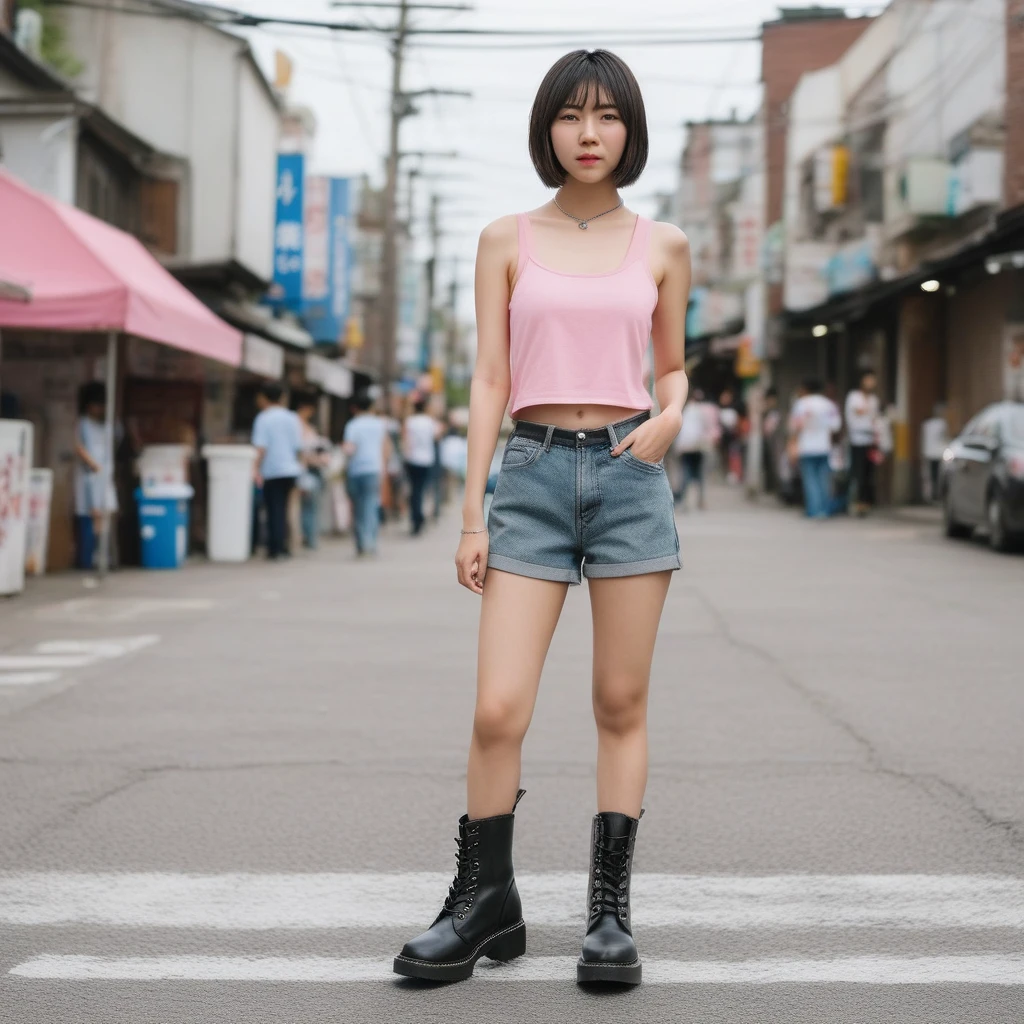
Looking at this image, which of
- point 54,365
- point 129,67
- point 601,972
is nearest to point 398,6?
point 129,67

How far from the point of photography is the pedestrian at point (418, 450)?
2244 centimetres

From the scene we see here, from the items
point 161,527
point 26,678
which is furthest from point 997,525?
point 26,678

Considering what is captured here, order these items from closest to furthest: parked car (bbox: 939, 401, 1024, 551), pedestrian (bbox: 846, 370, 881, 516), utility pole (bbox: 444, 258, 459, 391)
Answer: parked car (bbox: 939, 401, 1024, 551)
pedestrian (bbox: 846, 370, 881, 516)
utility pole (bbox: 444, 258, 459, 391)

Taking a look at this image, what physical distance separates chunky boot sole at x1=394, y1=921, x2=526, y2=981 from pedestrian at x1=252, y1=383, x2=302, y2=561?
47.6 ft

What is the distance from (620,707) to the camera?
12.7 ft

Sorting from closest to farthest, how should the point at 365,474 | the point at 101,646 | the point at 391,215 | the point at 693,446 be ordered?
1. the point at 101,646
2. the point at 365,474
3. the point at 693,446
4. the point at 391,215

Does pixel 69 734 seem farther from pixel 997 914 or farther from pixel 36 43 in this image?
pixel 36 43

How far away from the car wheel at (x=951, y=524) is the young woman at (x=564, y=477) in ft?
56.2

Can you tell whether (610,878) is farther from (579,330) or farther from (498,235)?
(498,235)

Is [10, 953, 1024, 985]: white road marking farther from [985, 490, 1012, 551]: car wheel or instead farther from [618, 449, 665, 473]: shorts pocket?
[985, 490, 1012, 551]: car wheel

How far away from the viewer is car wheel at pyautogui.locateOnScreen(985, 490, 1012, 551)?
1767 centimetres

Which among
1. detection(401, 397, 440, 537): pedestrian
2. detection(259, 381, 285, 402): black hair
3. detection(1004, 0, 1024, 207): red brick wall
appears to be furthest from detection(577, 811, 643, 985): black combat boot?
detection(1004, 0, 1024, 207): red brick wall

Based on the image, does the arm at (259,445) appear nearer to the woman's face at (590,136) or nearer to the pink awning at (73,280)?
the pink awning at (73,280)

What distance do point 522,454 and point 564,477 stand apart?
0.11m
